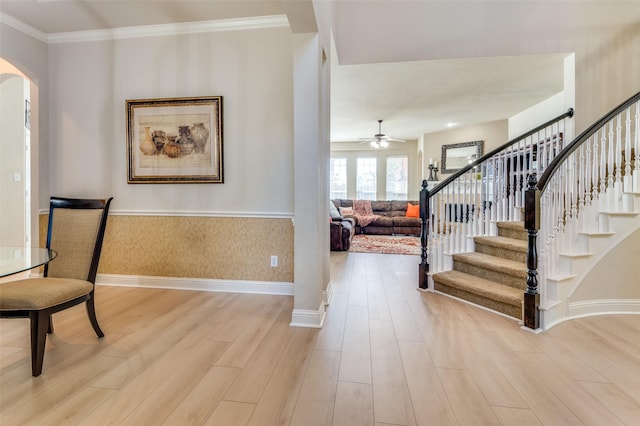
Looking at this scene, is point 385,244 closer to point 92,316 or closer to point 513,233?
point 513,233

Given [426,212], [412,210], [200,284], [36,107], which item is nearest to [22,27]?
[36,107]

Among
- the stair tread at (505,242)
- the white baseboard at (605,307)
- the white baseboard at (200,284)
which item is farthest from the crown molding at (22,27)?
the white baseboard at (605,307)

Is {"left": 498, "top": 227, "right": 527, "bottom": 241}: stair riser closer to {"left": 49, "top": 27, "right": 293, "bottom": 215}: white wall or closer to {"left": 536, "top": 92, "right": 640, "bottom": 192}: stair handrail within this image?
{"left": 536, "top": 92, "right": 640, "bottom": 192}: stair handrail

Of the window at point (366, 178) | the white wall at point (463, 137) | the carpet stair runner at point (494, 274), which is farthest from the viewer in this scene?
the window at point (366, 178)

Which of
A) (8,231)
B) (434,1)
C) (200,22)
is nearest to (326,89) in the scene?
(200,22)

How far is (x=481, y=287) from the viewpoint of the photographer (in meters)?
2.79

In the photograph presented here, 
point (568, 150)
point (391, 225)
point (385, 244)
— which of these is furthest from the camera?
point (391, 225)

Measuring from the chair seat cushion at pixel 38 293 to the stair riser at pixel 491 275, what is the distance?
134 inches

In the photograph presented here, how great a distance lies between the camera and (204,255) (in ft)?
10.5

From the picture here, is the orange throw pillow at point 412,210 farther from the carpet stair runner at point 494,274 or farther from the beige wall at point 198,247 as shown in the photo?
the beige wall at point 198,247

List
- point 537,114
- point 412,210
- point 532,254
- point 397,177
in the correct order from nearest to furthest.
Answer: point 532,254 → point 537,114 → point 412,210 → point 397,177

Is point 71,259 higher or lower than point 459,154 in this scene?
lower

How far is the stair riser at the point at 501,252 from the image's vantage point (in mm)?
3002

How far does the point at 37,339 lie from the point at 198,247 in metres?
1.57
